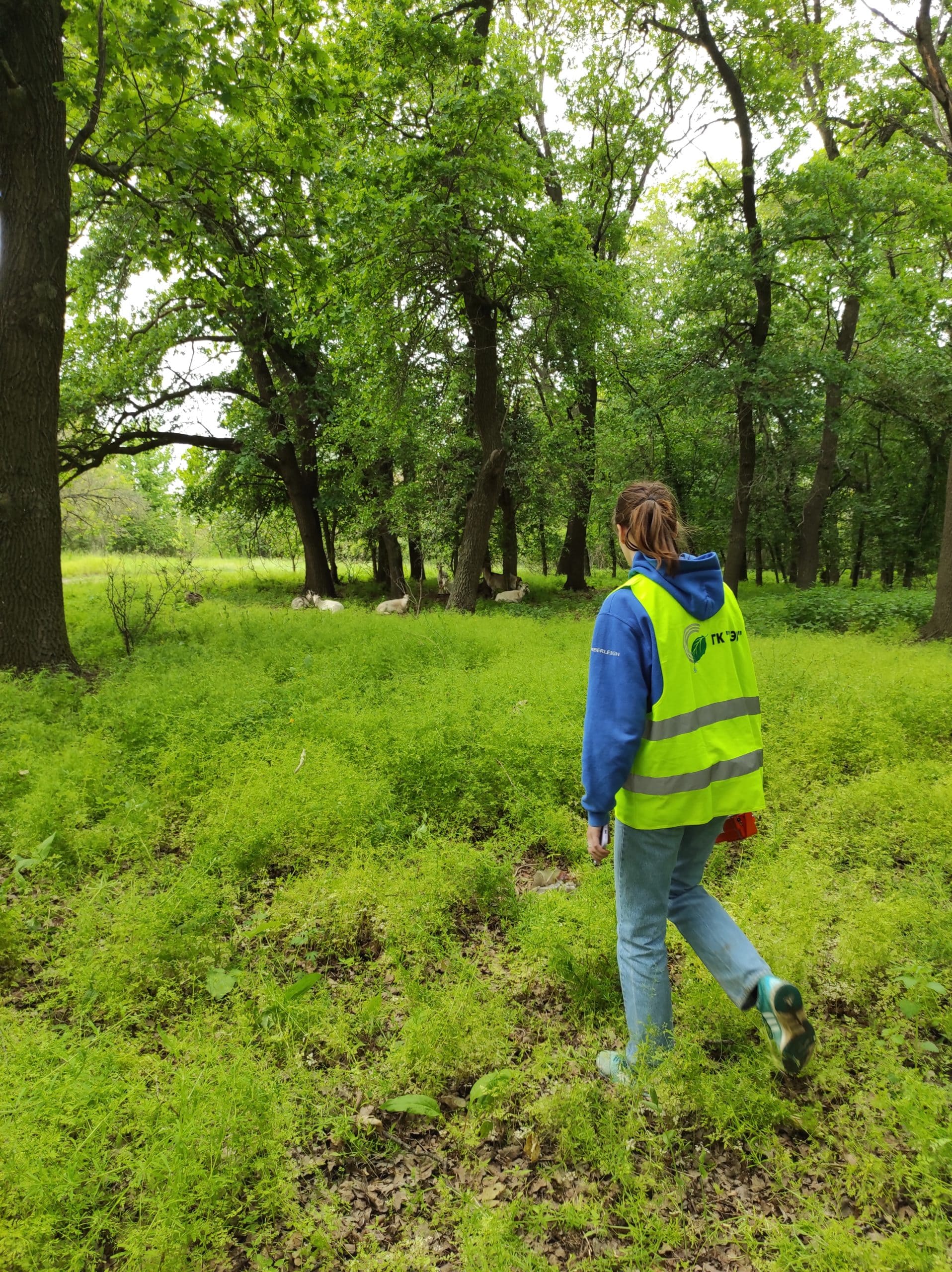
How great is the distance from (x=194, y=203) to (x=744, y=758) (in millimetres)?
9316

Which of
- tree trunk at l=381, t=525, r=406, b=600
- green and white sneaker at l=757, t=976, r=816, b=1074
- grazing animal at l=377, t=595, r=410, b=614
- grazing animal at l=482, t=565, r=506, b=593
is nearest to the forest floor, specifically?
green and white sneaker at l=757, t=976, r=816, b=1074

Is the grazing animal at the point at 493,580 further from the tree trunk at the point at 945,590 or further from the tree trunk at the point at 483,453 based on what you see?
the tree trunk at the point at 945,590

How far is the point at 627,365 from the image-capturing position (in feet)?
50.2

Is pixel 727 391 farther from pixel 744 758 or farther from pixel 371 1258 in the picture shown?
pixel 371 1258

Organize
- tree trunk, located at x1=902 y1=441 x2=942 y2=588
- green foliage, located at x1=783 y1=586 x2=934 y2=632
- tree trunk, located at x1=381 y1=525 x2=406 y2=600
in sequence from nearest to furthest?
green foliage, located at x1=783 y1=586 x2=934 y2=632 < tree trunk, located at x1=381 y1=525 x2=406 y2=600 < tree trunk, located at x1=902 y1=441 x2=942 y2=588

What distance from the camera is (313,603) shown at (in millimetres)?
15648

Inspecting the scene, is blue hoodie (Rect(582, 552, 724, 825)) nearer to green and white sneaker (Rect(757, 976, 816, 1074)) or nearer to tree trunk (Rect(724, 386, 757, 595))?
green and white sneaker (Rect(757, 976, 816, 1074))

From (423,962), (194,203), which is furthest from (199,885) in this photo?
(194,203)

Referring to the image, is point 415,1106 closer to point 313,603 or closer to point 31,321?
point 31,321

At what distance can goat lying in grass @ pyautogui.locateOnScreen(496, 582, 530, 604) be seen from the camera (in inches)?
671

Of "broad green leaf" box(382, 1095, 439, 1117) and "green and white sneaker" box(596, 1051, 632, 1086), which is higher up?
"green and white sneaker" box(596, 1051, 632, 1086)

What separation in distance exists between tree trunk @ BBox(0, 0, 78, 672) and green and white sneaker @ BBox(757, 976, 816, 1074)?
24.1 feet

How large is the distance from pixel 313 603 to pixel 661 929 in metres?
14.2

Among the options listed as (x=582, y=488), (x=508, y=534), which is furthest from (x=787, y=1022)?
(x=508, y=534)
